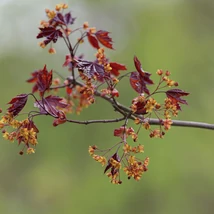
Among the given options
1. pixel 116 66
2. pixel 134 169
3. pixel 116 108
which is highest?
pixel 116 66

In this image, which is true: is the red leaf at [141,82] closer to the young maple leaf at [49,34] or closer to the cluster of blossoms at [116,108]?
the cluster of blossoms at [116,108]

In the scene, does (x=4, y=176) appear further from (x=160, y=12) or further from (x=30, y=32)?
A: (x=160, y=12)

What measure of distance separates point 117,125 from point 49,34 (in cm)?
183

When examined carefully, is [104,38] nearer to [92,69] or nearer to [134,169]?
[92,69]

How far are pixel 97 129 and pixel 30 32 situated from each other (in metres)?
1.14

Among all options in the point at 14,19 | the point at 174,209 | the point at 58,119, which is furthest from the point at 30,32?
the point at 58,119

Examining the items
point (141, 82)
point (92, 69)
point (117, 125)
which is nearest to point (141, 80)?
point (141, 82)

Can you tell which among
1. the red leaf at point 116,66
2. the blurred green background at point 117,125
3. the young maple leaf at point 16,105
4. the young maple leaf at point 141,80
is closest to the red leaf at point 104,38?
the red leaf at point 116,66

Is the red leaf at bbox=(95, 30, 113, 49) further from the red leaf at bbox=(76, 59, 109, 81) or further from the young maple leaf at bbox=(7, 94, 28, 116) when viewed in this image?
the young maple leaf at bbox=(7, 94, 28, 116)

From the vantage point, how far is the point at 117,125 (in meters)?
2.67

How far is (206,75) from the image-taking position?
8.31ft

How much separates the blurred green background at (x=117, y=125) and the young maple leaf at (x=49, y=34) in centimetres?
157

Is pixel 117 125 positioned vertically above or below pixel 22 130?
above

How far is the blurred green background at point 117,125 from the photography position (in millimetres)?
2436
